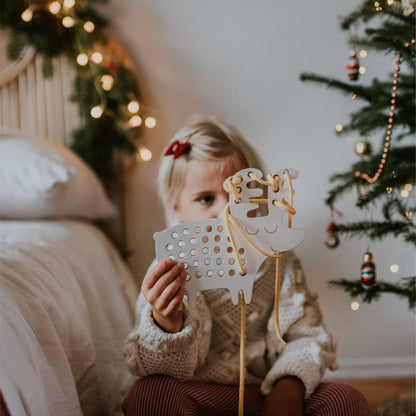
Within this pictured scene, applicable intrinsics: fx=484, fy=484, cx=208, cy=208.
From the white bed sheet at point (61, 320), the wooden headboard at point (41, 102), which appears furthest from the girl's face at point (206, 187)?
the wooden headboard at point (41, 102)

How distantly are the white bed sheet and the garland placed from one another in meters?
0.28

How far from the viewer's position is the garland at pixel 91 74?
146cm

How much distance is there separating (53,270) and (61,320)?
5.0 inches

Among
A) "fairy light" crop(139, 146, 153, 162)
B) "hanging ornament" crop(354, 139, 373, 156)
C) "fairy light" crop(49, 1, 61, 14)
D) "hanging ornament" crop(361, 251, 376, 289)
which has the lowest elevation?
"hanging ornament" crop(361, 251, 376, 289)

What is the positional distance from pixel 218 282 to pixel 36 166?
2.47 ft

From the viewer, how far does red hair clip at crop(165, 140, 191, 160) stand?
0.92m

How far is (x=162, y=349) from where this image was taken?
2.53 ft

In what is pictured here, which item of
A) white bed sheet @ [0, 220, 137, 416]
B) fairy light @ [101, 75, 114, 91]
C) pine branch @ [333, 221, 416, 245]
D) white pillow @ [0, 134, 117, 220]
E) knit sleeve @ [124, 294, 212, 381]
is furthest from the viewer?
fairy light @ [101, 75, 114, 91]

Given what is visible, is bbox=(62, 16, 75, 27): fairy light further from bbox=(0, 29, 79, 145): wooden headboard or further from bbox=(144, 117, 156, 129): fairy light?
bbox=(144, 117, 156, 129): fairy light

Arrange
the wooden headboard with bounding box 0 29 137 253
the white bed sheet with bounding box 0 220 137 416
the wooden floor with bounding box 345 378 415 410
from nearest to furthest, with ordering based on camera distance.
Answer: the white bed sheet with bounding box 0 220 137 416 < the wooden floor with bounding box 345 378 415 410 < the wooden headboard with bounding box 0 29 137 253

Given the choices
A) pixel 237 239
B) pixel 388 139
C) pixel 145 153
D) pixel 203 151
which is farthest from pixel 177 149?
pixel 145 153

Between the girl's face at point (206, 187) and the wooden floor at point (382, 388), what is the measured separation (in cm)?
77

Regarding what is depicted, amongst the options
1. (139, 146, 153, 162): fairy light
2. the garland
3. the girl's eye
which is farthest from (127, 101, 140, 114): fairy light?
the girl's eye

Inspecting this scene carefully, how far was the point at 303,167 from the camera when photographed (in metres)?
1.46
